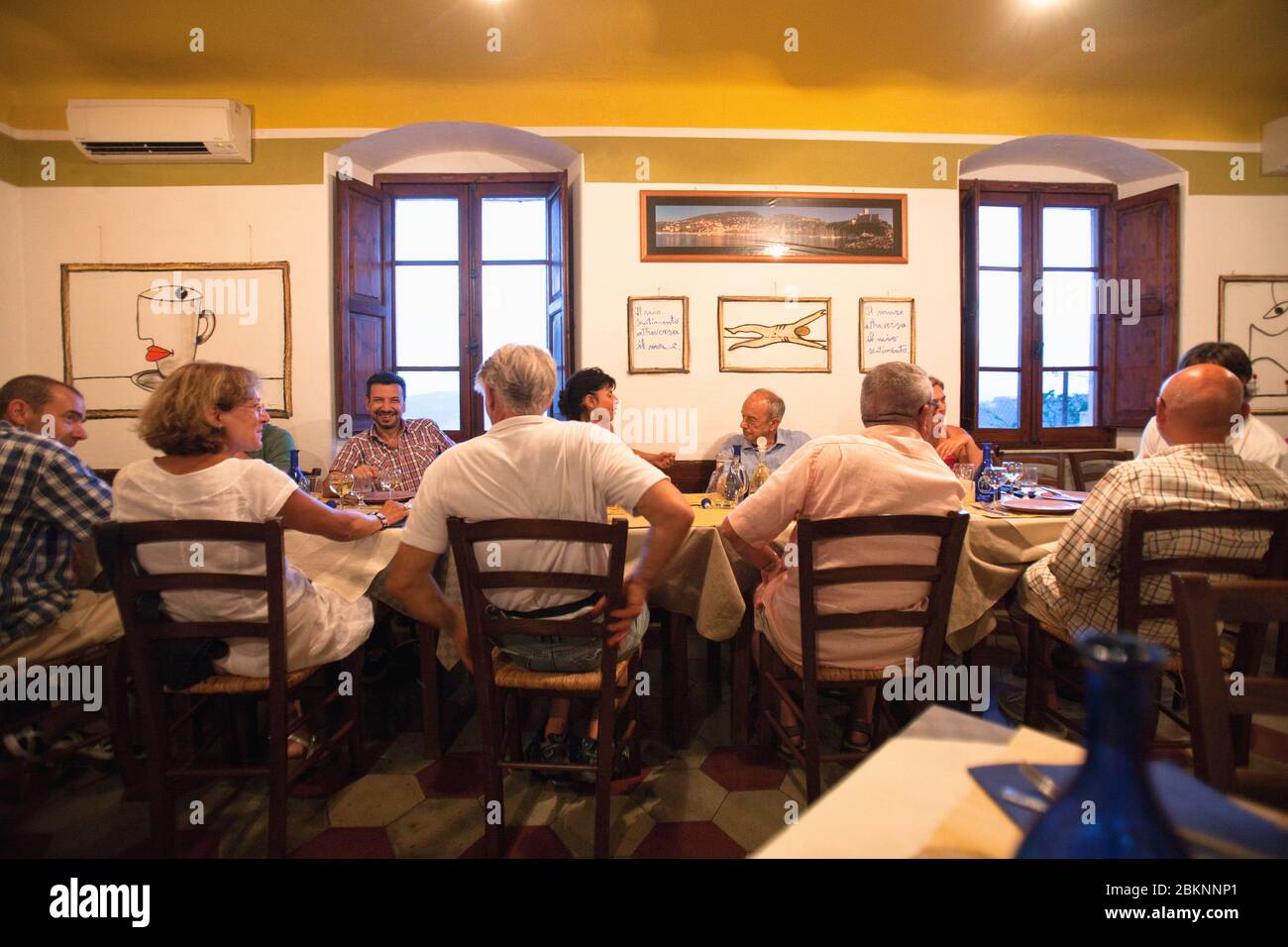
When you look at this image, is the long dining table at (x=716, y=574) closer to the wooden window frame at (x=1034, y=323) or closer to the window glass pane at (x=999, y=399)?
the wooden window frame at (x=1034, y=323)

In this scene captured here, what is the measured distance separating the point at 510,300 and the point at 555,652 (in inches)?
145

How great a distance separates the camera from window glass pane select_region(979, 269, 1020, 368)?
16.3ft

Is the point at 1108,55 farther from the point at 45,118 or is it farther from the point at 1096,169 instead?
the point at 45,118

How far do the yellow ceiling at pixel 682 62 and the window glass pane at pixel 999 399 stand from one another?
1721mm

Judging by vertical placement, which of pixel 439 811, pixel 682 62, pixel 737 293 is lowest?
pixel 439 811

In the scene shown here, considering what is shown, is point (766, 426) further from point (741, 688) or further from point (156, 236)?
point (156, 236)

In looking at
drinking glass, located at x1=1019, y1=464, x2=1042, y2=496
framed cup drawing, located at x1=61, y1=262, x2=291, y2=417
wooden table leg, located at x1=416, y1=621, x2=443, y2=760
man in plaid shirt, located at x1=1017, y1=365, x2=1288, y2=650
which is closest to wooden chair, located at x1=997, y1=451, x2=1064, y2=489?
drinking glass, located at x1=1019, y1=464, x2=1042, y2=496

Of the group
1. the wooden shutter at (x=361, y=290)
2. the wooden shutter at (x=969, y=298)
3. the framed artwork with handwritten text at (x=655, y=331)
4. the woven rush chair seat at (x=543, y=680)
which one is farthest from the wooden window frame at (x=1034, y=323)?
the wooden shutter at (x=361, y=290)

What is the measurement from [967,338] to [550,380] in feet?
13.0

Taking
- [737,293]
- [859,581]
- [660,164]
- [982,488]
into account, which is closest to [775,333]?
[737,293]

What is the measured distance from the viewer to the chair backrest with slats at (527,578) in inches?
61.1

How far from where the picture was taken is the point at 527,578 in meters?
1.60

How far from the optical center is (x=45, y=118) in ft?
13.9
